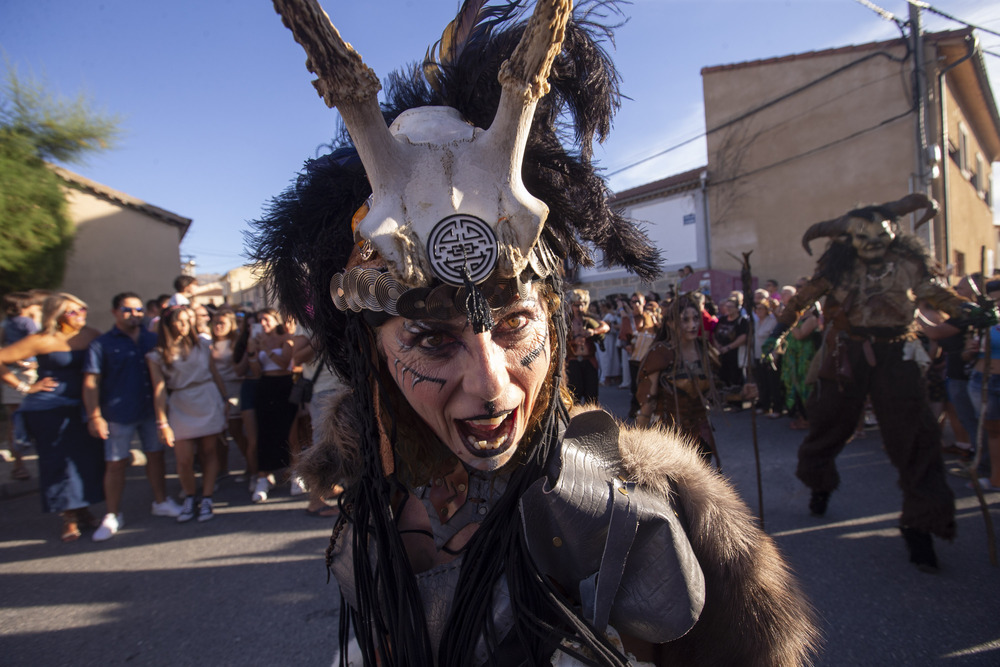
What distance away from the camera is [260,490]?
559 cm

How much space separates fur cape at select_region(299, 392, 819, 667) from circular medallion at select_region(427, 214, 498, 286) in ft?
1.50

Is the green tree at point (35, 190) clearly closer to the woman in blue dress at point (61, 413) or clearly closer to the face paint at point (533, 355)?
the woman in blue dress at point (61, 413)

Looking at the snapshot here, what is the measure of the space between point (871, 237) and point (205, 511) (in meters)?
5.94

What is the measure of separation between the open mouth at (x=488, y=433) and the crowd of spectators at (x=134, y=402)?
335 centimetres

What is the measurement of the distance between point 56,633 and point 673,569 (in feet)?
13.4

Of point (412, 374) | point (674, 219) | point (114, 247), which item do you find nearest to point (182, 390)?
point (412, 374)

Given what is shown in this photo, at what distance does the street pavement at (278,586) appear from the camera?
2.96m

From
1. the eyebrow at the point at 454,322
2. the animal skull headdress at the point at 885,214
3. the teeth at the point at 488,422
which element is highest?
the animal skull headdress at the point at 885,214

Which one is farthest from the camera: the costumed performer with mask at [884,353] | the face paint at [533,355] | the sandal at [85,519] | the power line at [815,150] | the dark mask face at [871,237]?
the power line at [815,150]

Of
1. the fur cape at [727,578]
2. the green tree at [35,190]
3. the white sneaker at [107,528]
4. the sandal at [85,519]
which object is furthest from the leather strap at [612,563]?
the green tree at [35,190]

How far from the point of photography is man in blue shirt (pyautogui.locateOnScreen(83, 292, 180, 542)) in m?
4.79

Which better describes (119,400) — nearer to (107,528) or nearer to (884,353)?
(107,528)

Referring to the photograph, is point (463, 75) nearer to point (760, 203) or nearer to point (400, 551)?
point (400, 551)

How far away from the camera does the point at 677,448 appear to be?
114cm
